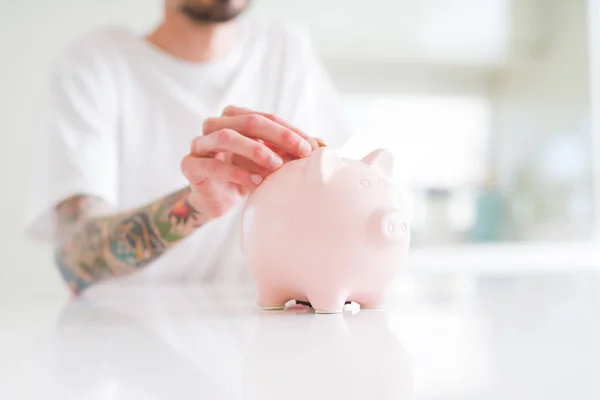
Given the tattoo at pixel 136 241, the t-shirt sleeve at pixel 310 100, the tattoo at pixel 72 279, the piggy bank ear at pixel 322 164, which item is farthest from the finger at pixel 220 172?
the t-shirt sleeve at pixel 310 100

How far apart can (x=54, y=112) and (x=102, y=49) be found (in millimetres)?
215

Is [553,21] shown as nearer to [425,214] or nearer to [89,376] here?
[425,214]

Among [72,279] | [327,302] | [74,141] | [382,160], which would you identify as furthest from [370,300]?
[74,141]

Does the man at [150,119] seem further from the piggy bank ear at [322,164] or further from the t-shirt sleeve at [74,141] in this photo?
the piggy bank ear at [322,164]

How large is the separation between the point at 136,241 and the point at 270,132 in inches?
16.8

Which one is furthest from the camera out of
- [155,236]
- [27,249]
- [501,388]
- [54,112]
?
[27,249]

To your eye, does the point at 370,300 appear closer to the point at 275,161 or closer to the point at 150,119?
the point at 275,161

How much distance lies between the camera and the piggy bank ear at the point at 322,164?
709 millimetres

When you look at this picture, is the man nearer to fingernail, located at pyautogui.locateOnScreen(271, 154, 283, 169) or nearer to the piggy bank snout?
fingernail, located at pyautogui.locateOnScreen(271, 154, 283, 169)

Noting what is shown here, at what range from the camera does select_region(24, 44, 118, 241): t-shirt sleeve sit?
49.0 inches

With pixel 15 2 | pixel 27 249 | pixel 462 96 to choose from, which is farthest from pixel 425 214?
pixel 15 2

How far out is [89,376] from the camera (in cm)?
41

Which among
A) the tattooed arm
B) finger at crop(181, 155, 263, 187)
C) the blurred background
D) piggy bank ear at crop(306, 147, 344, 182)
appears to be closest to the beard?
the tattooed arm

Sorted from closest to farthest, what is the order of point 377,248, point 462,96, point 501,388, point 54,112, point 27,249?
point 501,388 < point 377,248 < point 54,112 < point 27,249 < point 462,96
